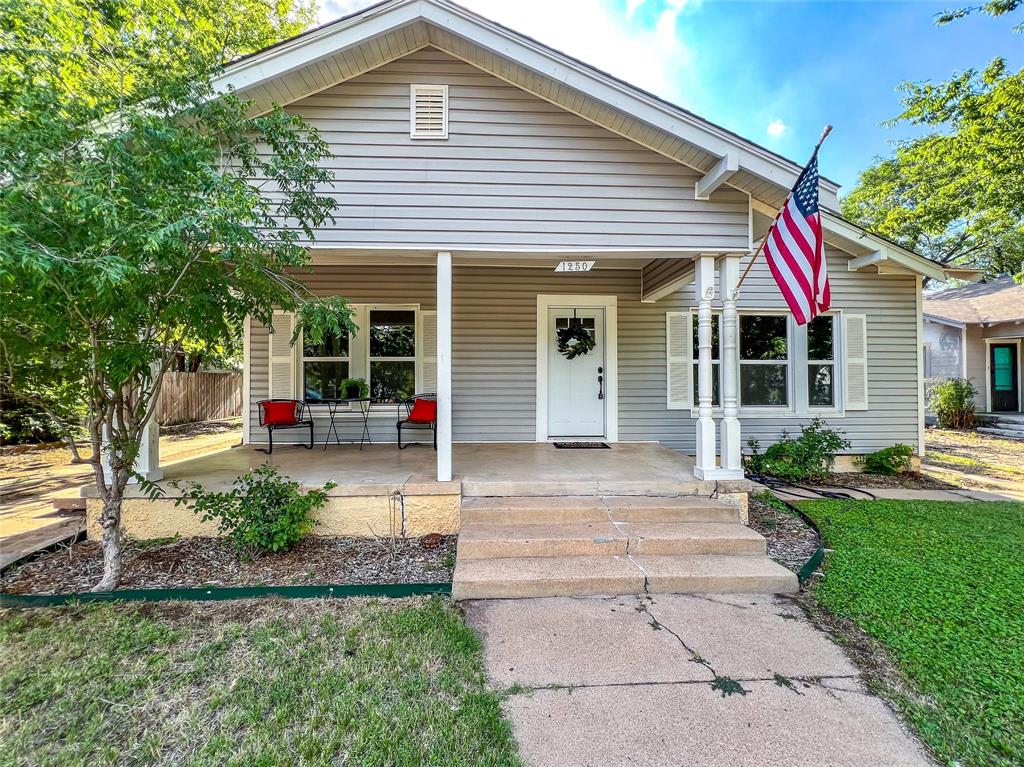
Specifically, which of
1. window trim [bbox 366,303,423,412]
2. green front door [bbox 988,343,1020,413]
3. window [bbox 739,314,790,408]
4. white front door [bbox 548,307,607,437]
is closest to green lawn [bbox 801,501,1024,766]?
window [bbox 739,314,790,408]

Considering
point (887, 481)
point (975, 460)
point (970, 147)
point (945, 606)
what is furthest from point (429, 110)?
point (975, 460)

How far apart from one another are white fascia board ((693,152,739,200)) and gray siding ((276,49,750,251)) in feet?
0.23

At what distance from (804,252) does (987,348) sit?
1414 cm

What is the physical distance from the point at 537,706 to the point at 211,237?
2.96 meters

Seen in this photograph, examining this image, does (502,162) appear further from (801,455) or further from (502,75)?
(801,455)

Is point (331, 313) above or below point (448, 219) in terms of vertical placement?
below

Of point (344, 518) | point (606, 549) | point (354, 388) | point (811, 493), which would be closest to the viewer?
point (606, 549)

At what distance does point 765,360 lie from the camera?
21.7 ft

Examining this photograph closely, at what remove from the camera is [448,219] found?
13.0ft

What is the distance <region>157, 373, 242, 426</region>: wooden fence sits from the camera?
10.6 meters

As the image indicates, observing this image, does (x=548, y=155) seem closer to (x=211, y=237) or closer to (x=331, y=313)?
(x=331, y=313)

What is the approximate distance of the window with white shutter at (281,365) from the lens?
600cm

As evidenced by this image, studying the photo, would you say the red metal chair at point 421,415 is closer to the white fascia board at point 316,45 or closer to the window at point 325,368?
the window at point 325,368

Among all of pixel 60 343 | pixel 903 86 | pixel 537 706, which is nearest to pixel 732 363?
pixel 537 706
